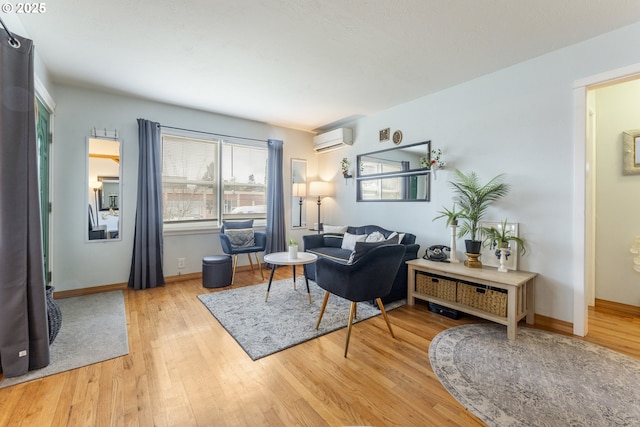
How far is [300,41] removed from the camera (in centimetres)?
239

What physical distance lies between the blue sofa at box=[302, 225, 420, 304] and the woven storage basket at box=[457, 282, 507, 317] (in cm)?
64

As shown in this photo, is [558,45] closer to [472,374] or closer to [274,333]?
[472,374]

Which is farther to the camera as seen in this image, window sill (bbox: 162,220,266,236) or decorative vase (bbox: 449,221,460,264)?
window sill (bbox: 162,220,266,236)

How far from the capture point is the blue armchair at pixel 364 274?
213cm

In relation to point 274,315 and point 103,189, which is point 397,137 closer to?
point 274,315

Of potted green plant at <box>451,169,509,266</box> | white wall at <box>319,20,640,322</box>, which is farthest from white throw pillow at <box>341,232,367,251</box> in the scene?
potted green plant at <box>451,169,509,266</box>

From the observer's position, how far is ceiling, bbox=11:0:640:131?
1989 mm

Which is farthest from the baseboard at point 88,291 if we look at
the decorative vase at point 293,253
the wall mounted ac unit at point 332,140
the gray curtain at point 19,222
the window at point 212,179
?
the wall mounted ac unit at point 332,140

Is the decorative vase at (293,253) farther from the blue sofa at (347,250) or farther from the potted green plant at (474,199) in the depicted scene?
the potted green plant at (474,199)

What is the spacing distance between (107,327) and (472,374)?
3.08m

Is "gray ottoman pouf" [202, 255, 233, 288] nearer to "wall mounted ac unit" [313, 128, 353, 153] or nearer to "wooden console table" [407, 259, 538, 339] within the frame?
"wooden console table" [407, 259, 538, 339]

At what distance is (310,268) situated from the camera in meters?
3.52

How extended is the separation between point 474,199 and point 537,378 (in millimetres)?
1734

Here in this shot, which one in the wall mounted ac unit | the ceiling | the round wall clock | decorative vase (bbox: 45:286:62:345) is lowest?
decorative vase (bbox: 45:286:62:345)
